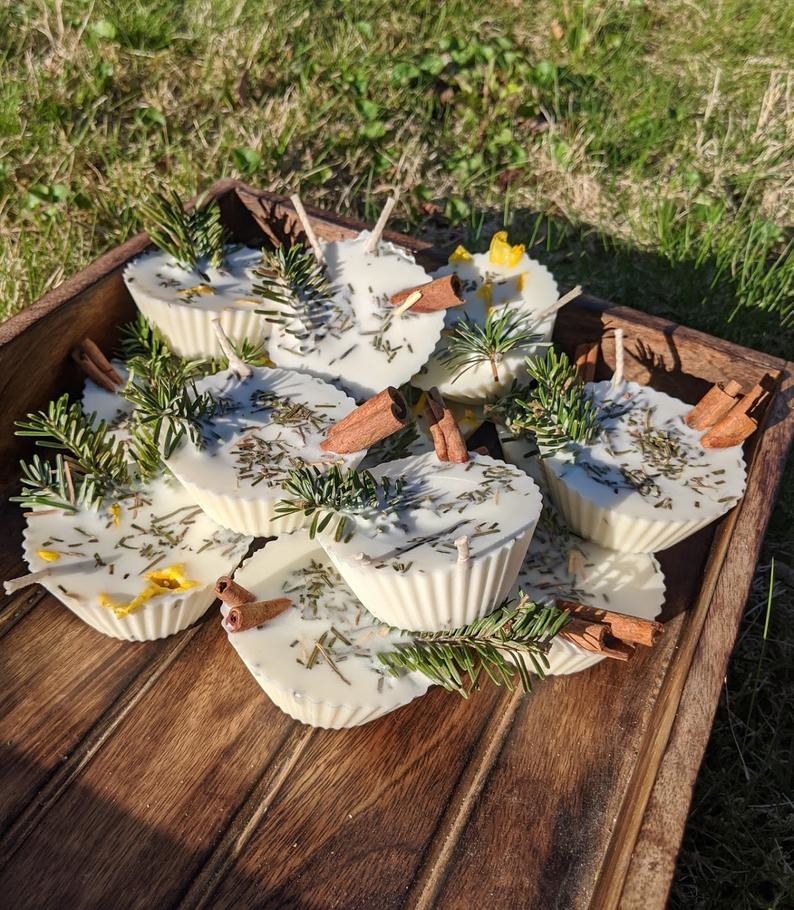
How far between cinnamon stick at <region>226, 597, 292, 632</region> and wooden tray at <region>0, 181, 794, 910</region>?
0.28 m

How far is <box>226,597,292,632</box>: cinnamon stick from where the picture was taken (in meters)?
1.68

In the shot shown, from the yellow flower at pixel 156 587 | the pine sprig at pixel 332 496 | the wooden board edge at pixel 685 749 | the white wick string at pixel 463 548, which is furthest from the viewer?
the yellow flower at pixel 156 587

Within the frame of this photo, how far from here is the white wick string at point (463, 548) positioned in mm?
1461

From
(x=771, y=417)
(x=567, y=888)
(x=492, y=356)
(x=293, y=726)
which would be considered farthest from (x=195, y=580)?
(x=771, y=417)

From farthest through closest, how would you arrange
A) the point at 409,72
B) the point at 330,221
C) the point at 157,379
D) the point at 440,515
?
the point at 409,72, the point at 330,221, the point at 157,379, the point at 440,515

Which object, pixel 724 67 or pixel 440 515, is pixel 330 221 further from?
pixel 724 67

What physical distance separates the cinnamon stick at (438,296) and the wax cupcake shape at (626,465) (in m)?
0.26

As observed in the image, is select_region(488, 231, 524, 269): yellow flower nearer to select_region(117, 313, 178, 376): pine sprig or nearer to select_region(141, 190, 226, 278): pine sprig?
select_region(141, 190, 226, 278): pine sprig

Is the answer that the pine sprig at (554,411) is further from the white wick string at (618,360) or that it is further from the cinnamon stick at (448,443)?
the cinnamon stick at (448,443)

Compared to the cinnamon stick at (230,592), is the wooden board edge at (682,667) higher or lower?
lower

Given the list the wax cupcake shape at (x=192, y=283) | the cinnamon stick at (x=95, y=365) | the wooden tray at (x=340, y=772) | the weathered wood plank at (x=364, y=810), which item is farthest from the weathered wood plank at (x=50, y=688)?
the wax cupcake shape at (x=192, y=283)

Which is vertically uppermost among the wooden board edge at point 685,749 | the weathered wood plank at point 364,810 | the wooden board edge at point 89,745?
the wooden board edge at point 685,749

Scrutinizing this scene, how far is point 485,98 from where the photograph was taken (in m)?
4.27

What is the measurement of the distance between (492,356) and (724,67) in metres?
3.42
